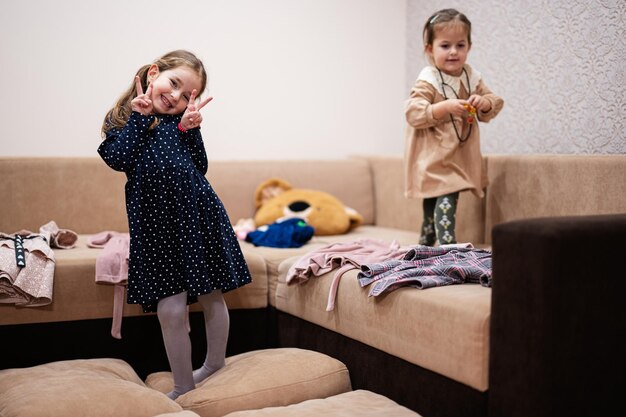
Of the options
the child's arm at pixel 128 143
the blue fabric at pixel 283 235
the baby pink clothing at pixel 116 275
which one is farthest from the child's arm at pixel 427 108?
the baby pink clothing at pixel 116 275

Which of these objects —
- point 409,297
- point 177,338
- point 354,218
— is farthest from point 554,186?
point 177,338

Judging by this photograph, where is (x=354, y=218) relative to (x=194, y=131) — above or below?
below

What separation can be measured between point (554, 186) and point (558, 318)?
117cm

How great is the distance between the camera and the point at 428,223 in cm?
292

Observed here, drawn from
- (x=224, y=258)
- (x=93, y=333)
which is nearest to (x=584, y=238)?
(x=224, y=258)

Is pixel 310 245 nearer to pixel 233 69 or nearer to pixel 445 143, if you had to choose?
pixel 445 143

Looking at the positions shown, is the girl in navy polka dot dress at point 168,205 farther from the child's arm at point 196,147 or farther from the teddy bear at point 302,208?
the teddy bear at point 302,208

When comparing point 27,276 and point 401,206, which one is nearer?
point 27,276

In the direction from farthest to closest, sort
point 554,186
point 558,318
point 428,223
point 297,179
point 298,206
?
point 297,179, point 298,206, point 428,223, point 554,186, point 558,318

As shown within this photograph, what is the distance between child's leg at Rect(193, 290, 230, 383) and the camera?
2.24 m

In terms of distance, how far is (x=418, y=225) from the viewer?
3.42 meters

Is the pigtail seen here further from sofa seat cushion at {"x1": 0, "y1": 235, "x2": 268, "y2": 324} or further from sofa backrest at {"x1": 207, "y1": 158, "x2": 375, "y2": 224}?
sofa backrest at {"x1": 207, "y1": 158, "x2": 375, "y2": 224}

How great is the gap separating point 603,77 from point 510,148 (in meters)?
0.62

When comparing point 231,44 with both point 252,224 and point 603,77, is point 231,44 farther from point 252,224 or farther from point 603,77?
point 603,77
